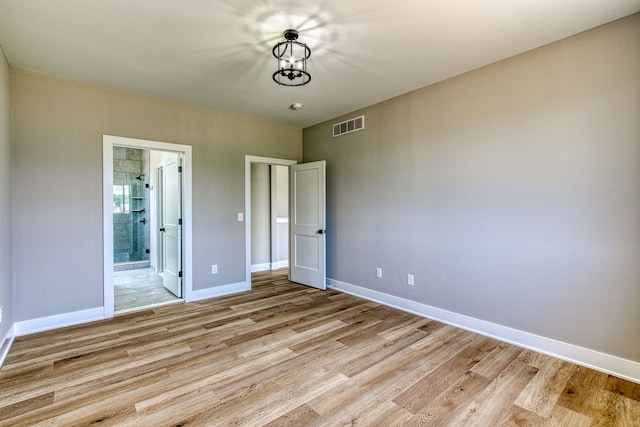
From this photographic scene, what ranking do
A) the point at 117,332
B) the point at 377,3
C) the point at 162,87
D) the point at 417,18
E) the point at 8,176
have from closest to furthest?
the point at 377,3
the point at 417,18
the point at 8,176
the point at 117,332
the point at 162,87

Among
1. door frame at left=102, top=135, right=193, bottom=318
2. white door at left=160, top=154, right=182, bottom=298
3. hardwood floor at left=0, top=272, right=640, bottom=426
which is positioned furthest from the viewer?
white door at left=160, top=154, right=182, bottom=298

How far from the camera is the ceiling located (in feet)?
7.05

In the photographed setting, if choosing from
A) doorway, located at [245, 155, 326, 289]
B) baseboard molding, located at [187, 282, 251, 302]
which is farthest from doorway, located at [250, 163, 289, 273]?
baseboard molding, located at [187, 282, 251, 302]

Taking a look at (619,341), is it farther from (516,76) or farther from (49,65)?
(49,65)

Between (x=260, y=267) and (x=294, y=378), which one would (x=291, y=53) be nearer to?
(x=294, y=378)

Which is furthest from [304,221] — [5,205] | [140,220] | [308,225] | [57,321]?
[140,220]

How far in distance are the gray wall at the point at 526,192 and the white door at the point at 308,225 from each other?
0.95 metres

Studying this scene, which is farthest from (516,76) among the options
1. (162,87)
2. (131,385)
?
(131,385)

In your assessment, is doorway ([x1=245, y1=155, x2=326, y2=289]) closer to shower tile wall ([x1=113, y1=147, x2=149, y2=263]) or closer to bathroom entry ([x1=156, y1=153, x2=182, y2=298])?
bathroom entry ([x1=156, y1=153, x2=182, y2=298])

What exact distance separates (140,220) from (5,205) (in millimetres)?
4281

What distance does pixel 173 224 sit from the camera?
180 inches

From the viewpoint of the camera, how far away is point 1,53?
2.71m

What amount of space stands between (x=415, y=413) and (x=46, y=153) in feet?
13.7

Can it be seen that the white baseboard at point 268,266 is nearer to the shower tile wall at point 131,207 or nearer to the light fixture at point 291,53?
the shower tile wall at point 131,207
